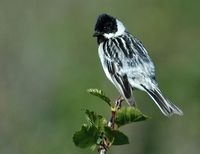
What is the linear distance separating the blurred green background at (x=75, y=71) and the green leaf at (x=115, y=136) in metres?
3.52

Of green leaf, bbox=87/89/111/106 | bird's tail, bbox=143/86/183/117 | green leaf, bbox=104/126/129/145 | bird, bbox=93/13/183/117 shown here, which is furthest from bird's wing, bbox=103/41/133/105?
green leaf, bbox=104/126/129/145

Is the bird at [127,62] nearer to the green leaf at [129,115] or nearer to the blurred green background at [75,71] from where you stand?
the blurred green background at [75,71]

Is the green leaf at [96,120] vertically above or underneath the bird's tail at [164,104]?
underneath

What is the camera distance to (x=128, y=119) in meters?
2.82

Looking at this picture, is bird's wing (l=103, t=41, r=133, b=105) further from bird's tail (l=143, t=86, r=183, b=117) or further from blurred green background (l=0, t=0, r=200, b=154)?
blurred green background (l=0, t=0, r=200, b=154)

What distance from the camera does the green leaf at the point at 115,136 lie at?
111 inches

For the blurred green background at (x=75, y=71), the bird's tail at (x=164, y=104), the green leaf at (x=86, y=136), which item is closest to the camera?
the green leaf at (x=86, y=136)

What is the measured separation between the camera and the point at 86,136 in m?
2.81

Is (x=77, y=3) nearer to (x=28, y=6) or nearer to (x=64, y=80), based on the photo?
(x=28, y=6)

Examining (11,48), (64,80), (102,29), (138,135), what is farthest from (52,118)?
(11,48)

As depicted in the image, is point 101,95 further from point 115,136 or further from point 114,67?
point 114,67

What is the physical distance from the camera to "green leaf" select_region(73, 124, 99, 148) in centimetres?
279

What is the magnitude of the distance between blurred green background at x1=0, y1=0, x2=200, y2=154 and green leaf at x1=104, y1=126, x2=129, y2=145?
352 centimetres

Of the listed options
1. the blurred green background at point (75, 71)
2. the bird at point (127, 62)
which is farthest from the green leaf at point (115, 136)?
the blurred green background at point (75, 71)
